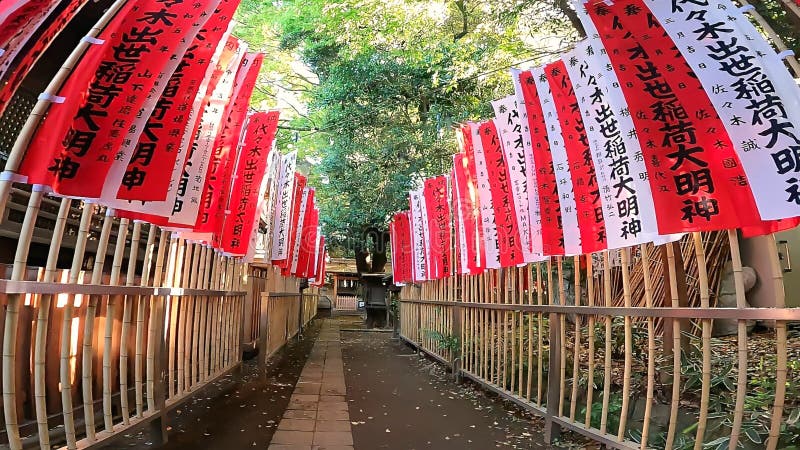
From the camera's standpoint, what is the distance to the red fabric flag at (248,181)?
7418 mm

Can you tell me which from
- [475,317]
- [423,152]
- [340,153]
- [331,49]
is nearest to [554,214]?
[475,317]

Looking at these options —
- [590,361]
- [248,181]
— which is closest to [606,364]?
[590,361]

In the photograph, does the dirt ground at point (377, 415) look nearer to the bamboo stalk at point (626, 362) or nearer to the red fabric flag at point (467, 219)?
the bamboo stalk at point (626, 362)

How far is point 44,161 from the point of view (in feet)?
10.4

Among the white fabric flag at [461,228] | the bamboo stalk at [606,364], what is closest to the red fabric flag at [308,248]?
the white fabric flag at [461,228]

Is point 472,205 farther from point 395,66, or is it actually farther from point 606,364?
point 395,66

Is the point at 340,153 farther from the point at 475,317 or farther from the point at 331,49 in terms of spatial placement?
the point at 475,317

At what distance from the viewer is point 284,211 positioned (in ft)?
38.9

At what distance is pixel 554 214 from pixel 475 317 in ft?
11.7

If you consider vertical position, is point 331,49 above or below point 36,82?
above

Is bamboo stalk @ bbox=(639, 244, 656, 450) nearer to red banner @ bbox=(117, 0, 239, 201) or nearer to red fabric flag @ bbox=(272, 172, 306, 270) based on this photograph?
red banner @ bbox=(117, 0, 239, 201)

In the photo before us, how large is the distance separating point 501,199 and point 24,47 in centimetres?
527

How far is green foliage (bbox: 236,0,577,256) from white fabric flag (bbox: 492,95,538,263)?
1.79 metres

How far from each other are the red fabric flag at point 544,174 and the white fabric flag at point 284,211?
22.3 feet
